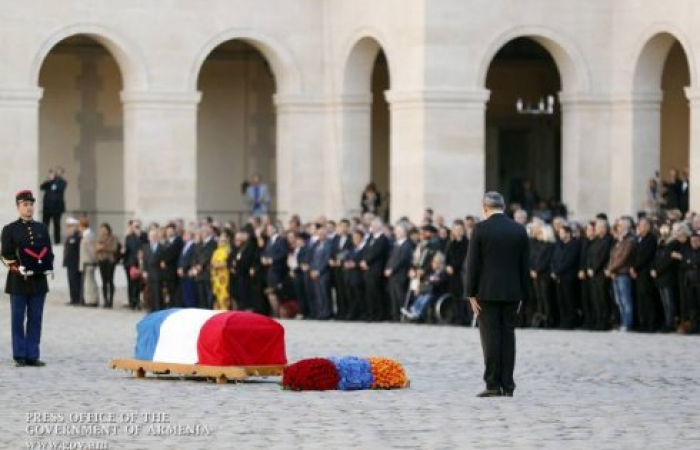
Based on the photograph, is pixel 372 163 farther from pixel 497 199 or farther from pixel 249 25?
pixel 497 199

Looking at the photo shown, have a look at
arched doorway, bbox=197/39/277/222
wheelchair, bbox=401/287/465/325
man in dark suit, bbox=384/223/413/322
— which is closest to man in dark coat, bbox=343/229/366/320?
man in dark suit, bbox=384/223/413/322

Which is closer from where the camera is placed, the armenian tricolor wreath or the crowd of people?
the armenian tricolor wreath

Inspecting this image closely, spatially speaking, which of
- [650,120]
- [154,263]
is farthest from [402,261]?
[650,120]

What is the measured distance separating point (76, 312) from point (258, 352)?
1428 centimetres

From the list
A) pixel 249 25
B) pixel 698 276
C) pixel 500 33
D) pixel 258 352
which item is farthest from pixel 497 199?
pixel 249 25

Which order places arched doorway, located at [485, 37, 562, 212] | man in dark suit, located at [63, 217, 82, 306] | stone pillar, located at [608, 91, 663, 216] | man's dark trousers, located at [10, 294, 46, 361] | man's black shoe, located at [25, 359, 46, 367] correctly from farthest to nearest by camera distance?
arched doorway, located at [485, 37, 562, 212], stone pillar, located at [608, 91, 663, 216], man in dark suit, located at [63, 217, 82, 306], man's black shoe, located at [25, 359, 46, 367], man's dark trousers, located at [10, 294, 46, 361]

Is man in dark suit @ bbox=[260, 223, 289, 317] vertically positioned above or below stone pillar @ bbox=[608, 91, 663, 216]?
below

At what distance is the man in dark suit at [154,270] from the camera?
34.6 m

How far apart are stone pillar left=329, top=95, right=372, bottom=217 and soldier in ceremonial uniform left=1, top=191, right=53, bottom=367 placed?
18.2 metres

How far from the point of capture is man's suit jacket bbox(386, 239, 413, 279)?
105 feet

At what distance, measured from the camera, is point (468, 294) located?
18.5 metres

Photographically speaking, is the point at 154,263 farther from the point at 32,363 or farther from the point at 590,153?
the point at 32,363

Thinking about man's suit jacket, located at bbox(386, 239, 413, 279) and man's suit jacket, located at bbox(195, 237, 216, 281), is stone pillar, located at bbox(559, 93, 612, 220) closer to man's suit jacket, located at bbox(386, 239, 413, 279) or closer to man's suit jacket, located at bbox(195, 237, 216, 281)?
man's suit jacket, located at bbox(386, 239, 413, 279)

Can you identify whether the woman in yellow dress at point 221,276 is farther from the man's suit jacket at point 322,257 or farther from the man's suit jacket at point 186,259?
the man's suit jacket at point 322,257
